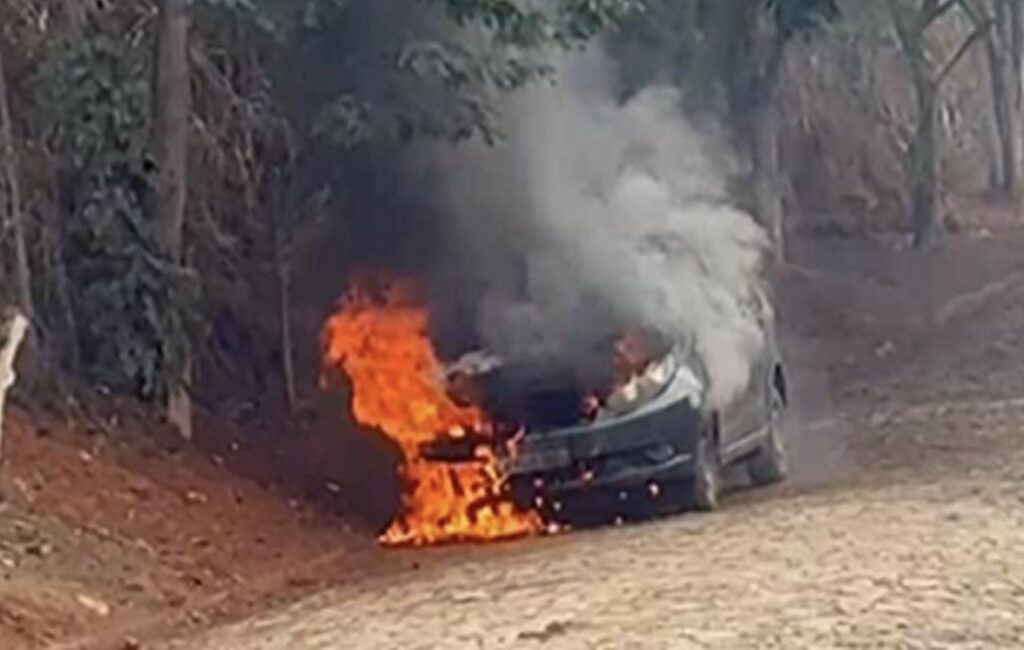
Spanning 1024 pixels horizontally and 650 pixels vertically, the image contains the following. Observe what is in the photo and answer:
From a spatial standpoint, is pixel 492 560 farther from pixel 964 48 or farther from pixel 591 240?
pixel 964 48

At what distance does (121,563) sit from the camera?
13156mm

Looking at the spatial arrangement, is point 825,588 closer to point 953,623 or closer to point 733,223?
point 953,623

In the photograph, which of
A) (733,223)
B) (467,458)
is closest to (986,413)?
(733,223)

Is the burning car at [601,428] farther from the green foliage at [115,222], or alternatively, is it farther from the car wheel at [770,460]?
the green foliage at [115,222]

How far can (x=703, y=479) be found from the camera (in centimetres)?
1475

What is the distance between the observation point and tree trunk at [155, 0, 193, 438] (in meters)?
15.9

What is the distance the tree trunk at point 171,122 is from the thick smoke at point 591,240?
2.02m

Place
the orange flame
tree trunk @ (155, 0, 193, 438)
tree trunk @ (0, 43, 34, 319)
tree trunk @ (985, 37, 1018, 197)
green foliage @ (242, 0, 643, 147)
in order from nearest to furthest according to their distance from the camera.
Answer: the orange flame → tree trunk @ (0, 43, 34, 319) → tree trunk @ (155, 0, 193, 438) → green foliage @ (242, 0, 643, 147) → tree trunk @ (985, 37, 1018, 197)

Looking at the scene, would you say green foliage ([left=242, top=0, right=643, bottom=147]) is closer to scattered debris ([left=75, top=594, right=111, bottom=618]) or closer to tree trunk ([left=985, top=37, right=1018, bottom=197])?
scattered debris ([left=75, top=594, right=111, bottom=618])

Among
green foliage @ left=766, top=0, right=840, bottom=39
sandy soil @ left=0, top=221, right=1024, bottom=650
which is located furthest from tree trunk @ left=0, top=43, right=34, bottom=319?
green foliage @ left=766, top=0, right=840, bottom=39

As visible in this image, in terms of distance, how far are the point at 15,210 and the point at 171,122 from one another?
1.21 m

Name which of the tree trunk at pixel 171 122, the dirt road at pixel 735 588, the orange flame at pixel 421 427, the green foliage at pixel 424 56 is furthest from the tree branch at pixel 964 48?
the dirt road at pixel 735 588

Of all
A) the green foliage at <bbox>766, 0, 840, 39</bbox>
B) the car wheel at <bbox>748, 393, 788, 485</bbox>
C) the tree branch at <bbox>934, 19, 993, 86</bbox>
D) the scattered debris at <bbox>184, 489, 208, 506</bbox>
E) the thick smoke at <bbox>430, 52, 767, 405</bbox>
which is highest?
the tree branch at <bbox>934, 19, 993, 86</bbox>


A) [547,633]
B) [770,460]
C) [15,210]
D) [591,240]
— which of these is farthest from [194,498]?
[547,633]
